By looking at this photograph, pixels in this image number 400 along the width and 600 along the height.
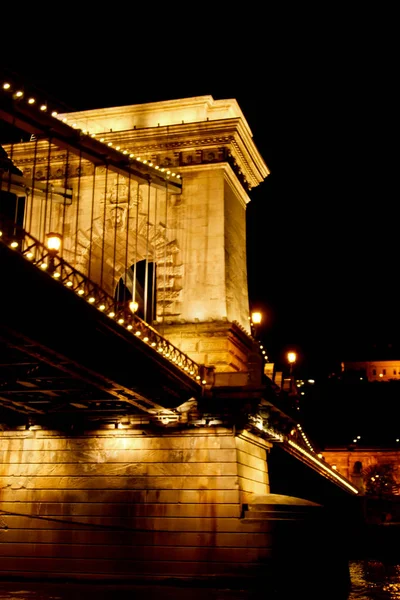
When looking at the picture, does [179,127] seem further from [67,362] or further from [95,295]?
[67,362]

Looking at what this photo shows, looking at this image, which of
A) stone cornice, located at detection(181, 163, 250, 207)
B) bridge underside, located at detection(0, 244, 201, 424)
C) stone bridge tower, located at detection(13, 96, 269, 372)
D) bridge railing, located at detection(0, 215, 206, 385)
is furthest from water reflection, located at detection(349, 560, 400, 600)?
stone cornice, located at detection(181, 163, 250, 207)

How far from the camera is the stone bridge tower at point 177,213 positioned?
2986cm

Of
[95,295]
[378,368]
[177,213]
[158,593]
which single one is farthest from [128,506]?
[378,368]

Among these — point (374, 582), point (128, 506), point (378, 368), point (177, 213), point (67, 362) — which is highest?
point (378, 368)

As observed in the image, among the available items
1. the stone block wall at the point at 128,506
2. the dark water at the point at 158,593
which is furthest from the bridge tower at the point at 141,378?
the dark water at the point at 158,593

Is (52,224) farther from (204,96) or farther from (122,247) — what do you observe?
(204,96)

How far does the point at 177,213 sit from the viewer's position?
31656 mm

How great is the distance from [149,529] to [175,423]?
3.55 metres

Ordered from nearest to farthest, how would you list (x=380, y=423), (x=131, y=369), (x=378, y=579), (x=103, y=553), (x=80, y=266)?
1. (x=131, y=369)
2. (x=103, y=553)
3. (x=378, y=579)
4. (x=80, y=266)
5. (x=380, y=423)

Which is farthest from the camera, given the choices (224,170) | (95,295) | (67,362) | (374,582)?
(224,170)

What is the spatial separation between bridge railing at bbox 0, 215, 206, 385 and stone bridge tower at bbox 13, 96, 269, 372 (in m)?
4.58

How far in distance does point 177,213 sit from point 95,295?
42.2 ft

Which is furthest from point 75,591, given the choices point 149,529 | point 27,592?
point 149,529

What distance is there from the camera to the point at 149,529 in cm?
2464
